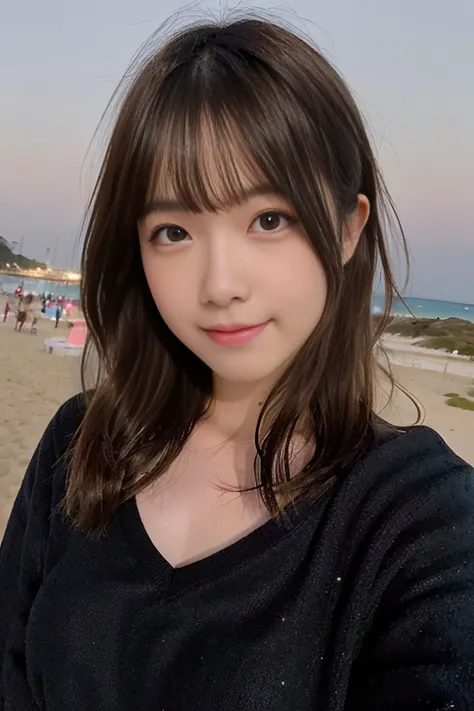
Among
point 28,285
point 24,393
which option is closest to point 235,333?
point 24,393

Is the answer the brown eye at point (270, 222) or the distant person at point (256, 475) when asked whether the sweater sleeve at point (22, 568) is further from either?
the brown eye at point (270, 222)

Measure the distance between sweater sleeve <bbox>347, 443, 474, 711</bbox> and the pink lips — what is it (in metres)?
0.19

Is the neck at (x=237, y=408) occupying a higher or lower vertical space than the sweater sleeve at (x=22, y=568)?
higher

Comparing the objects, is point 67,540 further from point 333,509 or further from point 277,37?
point 277,37

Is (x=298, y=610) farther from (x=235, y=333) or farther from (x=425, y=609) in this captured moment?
(x=235, y=333)

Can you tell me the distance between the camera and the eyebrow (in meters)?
0.55

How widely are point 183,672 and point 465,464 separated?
0.31m

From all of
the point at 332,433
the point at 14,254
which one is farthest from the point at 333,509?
the point at 14,254

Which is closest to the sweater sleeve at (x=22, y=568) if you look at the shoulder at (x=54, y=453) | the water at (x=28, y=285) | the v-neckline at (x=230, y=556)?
the shoulder at (x=54, y=453)

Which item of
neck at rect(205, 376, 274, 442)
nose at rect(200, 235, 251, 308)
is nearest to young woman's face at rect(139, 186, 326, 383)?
nose at rect(200, 235, 251, 308)

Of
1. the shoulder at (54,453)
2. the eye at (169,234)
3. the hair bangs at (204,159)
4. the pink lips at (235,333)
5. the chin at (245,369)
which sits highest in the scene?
the hair bangs at (204,159)

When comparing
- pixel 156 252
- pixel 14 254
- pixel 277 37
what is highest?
pixel 277 37

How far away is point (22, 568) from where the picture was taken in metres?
0.73

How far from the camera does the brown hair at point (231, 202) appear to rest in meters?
0.54
